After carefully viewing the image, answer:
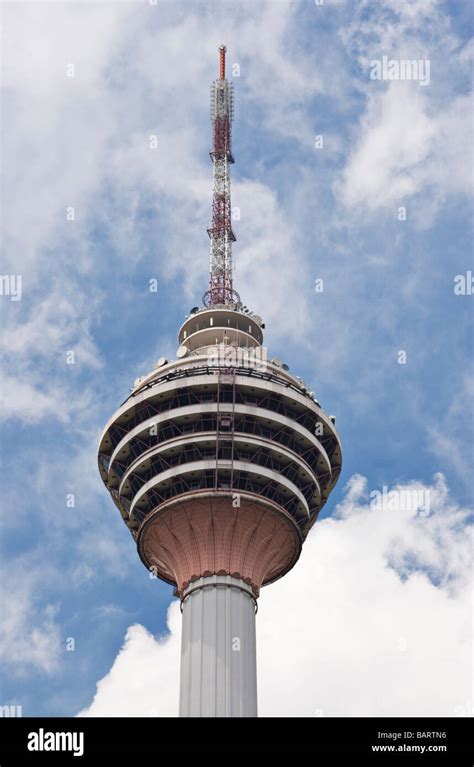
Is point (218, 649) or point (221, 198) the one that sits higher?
point (221, 198)

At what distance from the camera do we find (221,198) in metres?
98.1

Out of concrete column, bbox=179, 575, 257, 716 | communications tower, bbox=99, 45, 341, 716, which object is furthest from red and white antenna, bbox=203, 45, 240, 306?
concrete column, bbox=179, 575, 257, 716

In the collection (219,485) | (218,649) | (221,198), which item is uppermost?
(221,198)

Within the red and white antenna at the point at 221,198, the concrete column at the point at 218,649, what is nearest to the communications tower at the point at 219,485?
the concrete column at the point at 218,649

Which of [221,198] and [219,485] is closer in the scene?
[219,485]

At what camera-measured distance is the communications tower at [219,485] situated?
70.3 m

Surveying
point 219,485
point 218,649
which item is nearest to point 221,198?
point 219,485

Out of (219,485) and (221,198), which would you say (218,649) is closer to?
(219,485)

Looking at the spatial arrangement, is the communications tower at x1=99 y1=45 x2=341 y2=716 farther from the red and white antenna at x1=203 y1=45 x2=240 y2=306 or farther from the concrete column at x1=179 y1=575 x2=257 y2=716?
the red and white antenna at x1=203 y1=45 x2=240 y2=306

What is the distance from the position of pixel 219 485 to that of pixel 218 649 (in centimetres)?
1118

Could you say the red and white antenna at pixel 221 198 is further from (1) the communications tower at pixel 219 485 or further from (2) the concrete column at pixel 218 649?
(2) the concrete column at pixel 218 649

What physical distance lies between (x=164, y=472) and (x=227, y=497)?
5.07 meters
